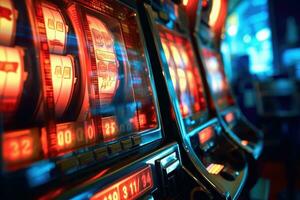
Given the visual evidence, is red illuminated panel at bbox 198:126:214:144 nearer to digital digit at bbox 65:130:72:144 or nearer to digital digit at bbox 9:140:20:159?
digital digit at bbox 65:130:72:144

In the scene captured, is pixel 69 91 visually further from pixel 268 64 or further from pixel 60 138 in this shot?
pixel 268 64

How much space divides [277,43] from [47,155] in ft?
19.5

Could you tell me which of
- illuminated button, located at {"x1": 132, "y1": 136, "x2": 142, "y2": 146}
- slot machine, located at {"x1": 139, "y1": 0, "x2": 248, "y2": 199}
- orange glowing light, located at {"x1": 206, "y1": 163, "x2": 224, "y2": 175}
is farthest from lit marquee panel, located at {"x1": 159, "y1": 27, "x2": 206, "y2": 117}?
illuminated button, located at {"x1": 132, "y1": 136, "x2": 142, "y2": 146}

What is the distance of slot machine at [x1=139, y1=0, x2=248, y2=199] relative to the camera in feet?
4.24

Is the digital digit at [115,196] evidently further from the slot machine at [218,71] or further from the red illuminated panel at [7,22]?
the slot machine at [218,71]

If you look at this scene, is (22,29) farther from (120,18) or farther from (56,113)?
(120,18)

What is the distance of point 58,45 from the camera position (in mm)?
Result: 903

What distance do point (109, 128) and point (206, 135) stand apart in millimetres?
793

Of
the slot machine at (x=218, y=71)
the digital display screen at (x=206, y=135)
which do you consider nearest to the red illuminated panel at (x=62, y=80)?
the digital display screen at (x=206, y=135)

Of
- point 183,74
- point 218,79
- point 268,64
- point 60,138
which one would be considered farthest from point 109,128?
point 268,64

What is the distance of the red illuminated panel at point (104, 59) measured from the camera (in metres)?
1.03

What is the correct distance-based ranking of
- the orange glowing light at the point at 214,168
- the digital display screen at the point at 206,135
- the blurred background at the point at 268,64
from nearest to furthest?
the orange glowing light at the point at 214,168 < the digital display screen at the point at 206,135 < the blurred background at the point at 268,64

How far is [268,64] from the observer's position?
5.99m

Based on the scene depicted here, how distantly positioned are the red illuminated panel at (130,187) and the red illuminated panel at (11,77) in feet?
0.92
